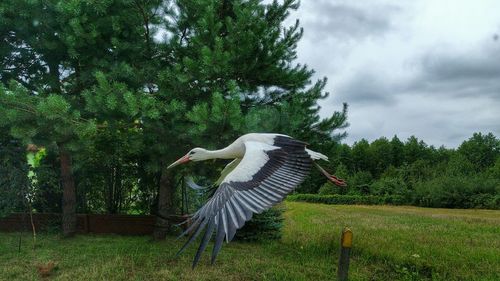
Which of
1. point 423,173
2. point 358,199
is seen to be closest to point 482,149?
point 423,173

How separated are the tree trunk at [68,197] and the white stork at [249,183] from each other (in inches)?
181

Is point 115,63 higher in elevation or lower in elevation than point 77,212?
higher

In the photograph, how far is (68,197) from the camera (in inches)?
345

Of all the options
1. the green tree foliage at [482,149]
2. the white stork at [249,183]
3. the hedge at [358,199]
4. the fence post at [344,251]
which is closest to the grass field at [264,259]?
the fence post at [344,251]

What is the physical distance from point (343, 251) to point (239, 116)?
6.28ft

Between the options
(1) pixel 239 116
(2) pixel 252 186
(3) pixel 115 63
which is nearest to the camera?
(2) pixel 252 186

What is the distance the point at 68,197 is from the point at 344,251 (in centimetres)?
578

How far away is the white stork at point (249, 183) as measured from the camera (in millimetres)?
3203

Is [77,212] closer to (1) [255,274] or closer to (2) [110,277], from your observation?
(2) [110,277]

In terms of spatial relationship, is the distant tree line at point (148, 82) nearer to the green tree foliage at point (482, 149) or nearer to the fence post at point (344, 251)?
the fence post at point (344, 251)

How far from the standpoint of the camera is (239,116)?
564 centimetres

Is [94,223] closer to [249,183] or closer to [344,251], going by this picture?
[344,251]

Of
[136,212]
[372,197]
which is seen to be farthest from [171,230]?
[372,197]

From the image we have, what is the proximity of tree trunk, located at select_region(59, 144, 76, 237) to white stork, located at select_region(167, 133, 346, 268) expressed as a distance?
4594 mm
